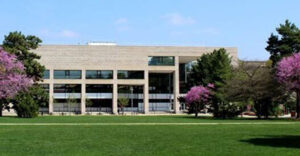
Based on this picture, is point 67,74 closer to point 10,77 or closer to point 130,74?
point 130,74

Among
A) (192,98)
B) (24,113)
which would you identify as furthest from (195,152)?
(192,98)

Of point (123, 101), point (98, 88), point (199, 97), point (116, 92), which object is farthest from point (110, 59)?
point (199, 97)

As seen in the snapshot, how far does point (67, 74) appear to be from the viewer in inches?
3457

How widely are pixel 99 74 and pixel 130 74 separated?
626cm

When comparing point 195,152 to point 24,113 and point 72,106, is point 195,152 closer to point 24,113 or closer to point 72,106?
point 24,113

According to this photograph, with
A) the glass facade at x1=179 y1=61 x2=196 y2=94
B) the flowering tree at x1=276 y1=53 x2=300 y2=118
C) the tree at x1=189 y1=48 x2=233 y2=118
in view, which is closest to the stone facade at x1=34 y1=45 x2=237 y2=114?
the glass facade at x1=179 y1=61 x2=196 y2=94

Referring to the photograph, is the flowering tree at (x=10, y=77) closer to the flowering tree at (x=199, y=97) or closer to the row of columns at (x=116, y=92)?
the flowering tree at (x=199, y=97)

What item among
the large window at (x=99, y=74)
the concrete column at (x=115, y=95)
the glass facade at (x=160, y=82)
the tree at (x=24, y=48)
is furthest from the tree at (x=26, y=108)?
the glass facade at (x=160, y=82)

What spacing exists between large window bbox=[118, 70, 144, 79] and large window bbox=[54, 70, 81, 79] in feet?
27.4

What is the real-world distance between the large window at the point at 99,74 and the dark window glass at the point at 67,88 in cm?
298

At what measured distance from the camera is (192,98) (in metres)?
63.1

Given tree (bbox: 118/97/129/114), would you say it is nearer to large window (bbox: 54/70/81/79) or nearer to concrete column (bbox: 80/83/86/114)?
concrete column (bbox: 80/83/86/114)

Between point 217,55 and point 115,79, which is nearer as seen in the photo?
point 217,55

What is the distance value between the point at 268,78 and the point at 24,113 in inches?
1122
